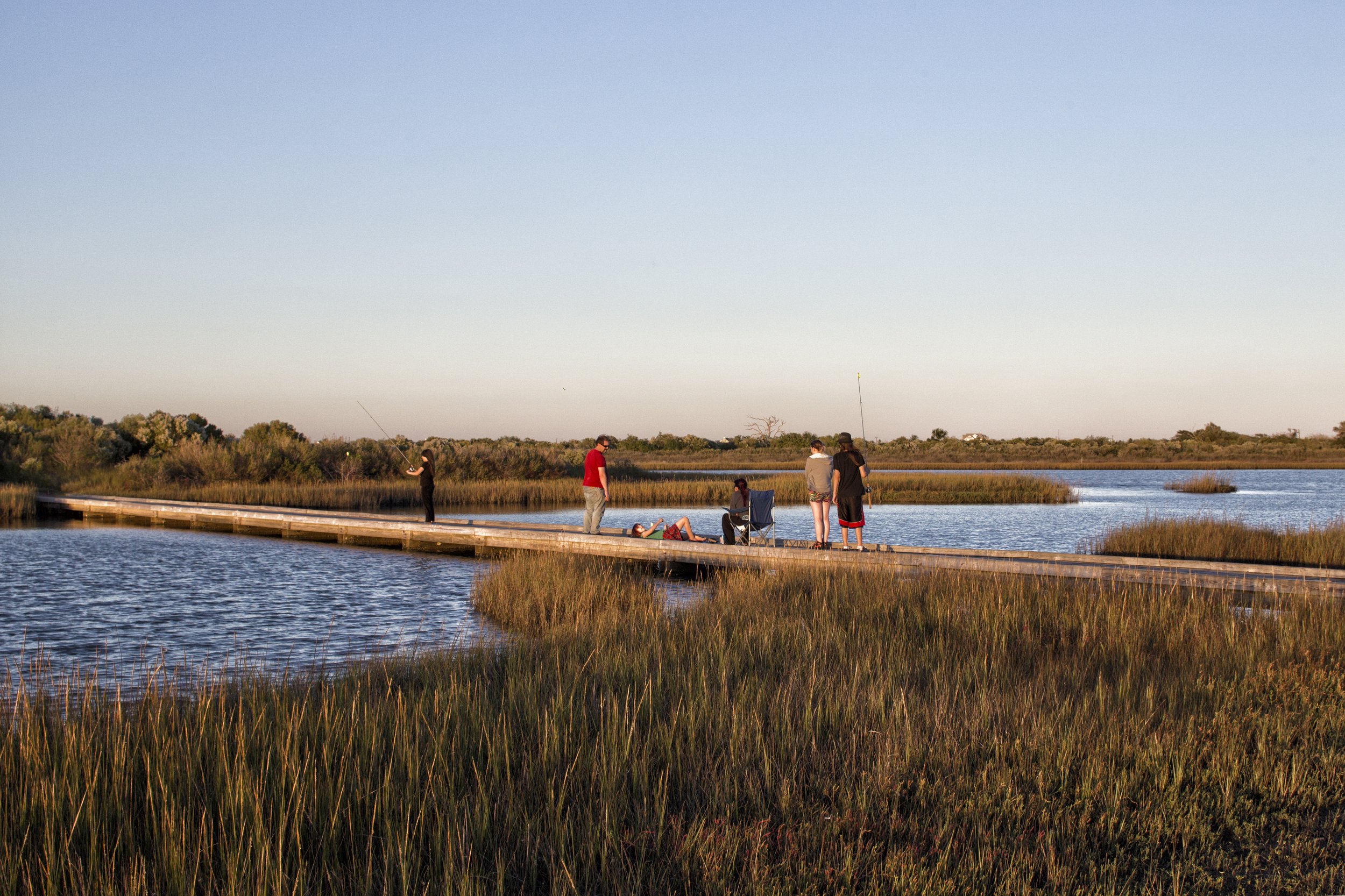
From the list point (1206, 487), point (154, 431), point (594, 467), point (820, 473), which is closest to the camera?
point (820, 473)

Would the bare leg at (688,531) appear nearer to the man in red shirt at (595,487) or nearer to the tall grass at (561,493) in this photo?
the man in red shirt at (595,487)

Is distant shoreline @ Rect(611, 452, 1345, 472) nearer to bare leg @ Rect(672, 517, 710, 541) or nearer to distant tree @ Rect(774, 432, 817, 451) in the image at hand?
distant tree @ Rect(774, 432, 817, 451)

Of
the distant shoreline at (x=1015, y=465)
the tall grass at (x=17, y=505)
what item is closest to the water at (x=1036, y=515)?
the tall grass at (x=17, y=505)

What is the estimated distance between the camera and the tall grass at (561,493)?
30.0m

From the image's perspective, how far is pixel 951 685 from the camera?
616cm

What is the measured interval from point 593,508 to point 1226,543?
10501mm

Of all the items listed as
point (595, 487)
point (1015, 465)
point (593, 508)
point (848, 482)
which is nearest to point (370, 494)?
point (593, 508)


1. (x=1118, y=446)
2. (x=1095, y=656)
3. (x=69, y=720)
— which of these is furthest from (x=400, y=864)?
(x=1118, y=446)

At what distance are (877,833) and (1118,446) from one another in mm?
86527

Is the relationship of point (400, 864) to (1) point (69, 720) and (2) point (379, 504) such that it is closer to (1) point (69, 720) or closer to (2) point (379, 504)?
(1) point (69, 720)

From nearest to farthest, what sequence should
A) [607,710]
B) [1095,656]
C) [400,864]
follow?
[400,864] < [607,710] < [1095,656]

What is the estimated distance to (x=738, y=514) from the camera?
554 inches

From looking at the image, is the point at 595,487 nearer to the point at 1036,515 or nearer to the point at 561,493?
the point at 1036,515

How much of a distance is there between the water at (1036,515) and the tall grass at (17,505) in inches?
487
